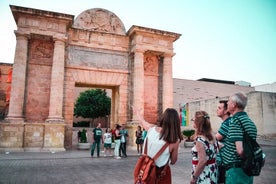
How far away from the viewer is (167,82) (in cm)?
1630

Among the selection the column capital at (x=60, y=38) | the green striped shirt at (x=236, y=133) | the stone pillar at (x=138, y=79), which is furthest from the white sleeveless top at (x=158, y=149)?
the column capital at (x=60, y=38)

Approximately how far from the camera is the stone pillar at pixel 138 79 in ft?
49.5

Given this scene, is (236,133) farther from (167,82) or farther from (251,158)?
(167,82)

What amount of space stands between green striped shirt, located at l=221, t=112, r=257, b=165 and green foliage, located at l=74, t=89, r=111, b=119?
1367 inches

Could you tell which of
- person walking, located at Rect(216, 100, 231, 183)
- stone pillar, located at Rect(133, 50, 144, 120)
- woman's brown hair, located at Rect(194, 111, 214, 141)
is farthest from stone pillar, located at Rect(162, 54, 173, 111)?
woman's brown hair, located at Rect(194, 111, 214, 141)

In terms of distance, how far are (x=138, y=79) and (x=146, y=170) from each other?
12.9 m

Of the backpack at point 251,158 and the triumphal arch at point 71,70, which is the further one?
the triumphal arch at point 71,70

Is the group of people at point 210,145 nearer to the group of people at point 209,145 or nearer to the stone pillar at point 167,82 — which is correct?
the group of people at point 209,145

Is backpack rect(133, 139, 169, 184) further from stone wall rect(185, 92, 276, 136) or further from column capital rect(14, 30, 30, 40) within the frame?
stone wall rect(185, 92, 276, 136)

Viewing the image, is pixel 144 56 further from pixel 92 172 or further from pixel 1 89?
pixel 1 89

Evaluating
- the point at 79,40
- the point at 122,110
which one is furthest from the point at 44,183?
the point at 79,40

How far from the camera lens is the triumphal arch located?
12.7 meters

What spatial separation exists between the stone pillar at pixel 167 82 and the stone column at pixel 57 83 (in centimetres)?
718

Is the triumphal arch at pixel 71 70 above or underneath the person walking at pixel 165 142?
above
